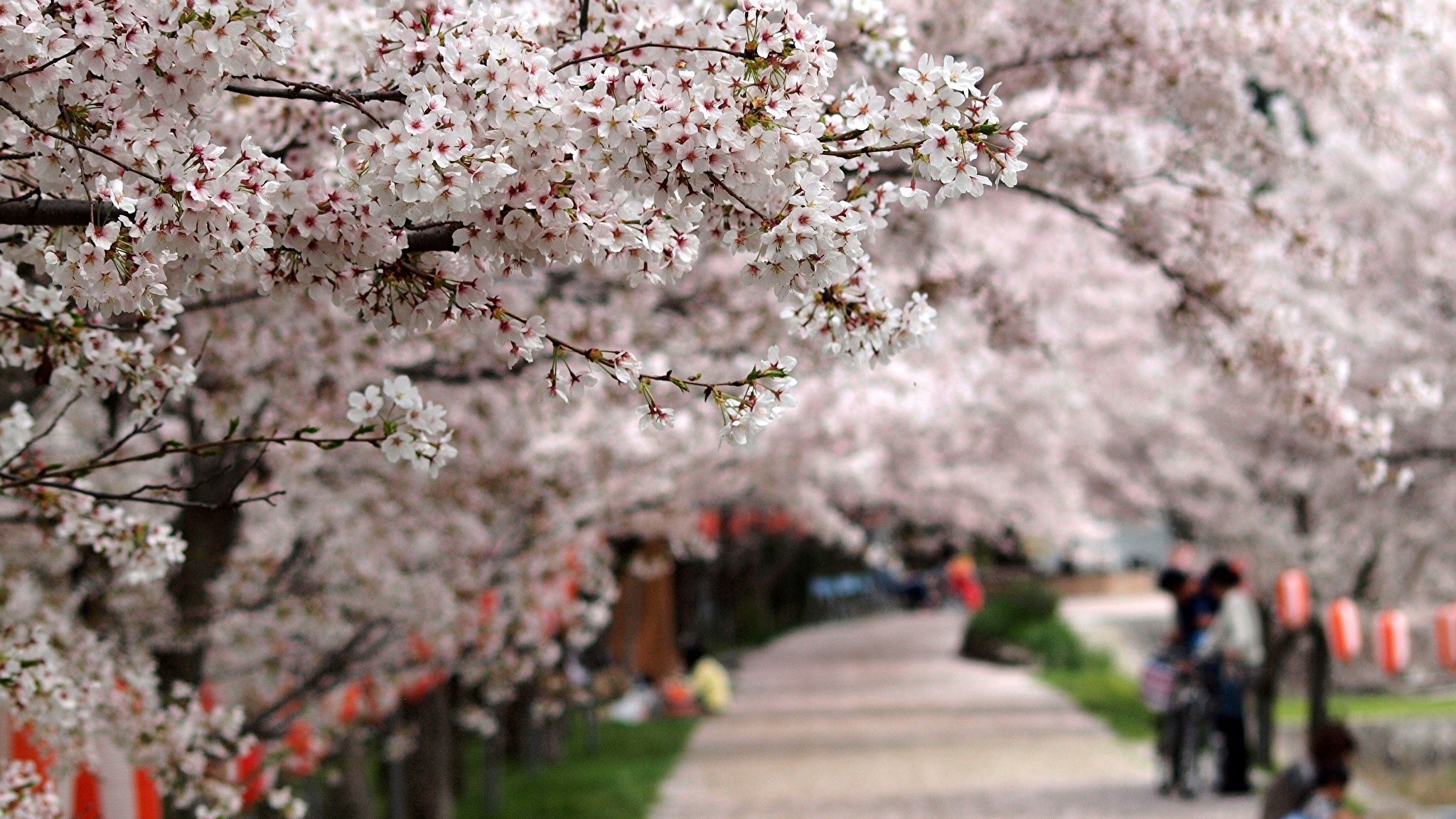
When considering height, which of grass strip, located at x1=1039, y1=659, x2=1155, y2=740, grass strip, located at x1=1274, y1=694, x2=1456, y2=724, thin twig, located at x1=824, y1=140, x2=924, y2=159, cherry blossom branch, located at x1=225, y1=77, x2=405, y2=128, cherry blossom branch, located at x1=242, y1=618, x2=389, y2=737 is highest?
cherry blossom branch, located at x1=225, y1=77, x2=405, y2=128

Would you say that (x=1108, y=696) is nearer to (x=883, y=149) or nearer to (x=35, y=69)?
(x=883, y=149)

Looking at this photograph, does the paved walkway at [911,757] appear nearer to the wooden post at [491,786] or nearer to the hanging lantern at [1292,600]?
the wooden post at [491,786]

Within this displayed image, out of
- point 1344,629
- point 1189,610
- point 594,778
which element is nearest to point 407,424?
point 1189,610

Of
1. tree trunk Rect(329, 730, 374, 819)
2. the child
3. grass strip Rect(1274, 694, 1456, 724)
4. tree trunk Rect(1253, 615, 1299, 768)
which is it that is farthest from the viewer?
grass strip Rect(1274, 694, 1456, 724)

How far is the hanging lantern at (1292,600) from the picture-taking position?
45.5 feet

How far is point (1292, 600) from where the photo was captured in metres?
13.9

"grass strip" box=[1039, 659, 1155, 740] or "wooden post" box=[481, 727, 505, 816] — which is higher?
"wooden post" box=[481, 727, 505, 816]

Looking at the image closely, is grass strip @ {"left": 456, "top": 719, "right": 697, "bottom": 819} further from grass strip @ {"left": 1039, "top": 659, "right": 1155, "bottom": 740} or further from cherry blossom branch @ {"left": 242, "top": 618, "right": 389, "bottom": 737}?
grass strip @ {"left": 1039, "top": 659, "right": 1155, "bottom": 740}

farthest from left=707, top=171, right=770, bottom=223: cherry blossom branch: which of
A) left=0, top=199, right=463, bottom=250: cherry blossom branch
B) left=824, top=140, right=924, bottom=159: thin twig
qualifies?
left=0, top=199, right=463, bottom=250: cherry blossom branch

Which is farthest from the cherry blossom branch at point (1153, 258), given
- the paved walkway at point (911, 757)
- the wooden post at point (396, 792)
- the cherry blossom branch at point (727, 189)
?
the wooden post at point (396, 792)

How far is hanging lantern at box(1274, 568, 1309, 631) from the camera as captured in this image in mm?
13883

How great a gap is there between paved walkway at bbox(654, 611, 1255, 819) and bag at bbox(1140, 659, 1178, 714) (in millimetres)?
730

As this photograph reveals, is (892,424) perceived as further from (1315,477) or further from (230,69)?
(230,69)

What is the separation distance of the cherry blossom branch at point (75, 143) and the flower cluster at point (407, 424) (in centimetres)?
50
